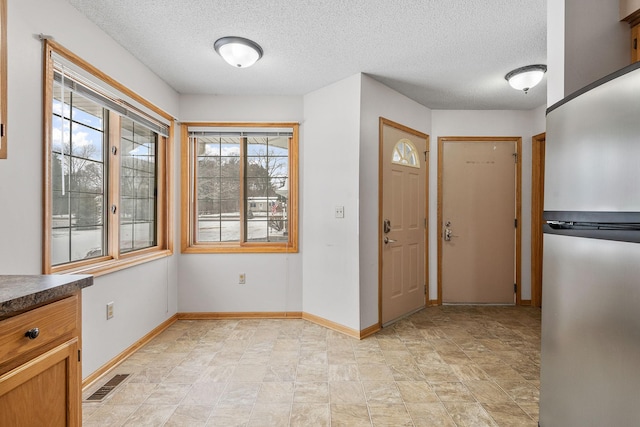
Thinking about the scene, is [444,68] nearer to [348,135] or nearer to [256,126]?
[348,135]

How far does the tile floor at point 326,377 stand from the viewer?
1799mm

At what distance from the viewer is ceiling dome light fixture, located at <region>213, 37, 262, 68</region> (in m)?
2.32

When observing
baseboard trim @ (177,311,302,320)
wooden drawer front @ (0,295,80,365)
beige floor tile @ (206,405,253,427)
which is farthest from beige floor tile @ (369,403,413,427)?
baseboard trim @ (177,311,302,320)

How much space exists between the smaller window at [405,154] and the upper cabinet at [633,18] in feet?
6.26

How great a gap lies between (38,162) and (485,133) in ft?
14.2

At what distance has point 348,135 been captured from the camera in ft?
9.86

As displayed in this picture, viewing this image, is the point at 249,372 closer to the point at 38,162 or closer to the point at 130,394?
the point at 130,394

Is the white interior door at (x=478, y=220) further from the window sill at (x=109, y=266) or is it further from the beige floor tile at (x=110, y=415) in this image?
the beige floor tile at (x=110, y=415)

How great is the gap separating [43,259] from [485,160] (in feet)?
14.2

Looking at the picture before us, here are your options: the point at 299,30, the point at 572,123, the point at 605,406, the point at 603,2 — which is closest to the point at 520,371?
the point at 605,406

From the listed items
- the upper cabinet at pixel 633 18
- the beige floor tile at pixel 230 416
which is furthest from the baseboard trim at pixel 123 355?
the upper cabinet at pixel 633 18

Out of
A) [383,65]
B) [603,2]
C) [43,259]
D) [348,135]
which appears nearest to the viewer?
[603,2]

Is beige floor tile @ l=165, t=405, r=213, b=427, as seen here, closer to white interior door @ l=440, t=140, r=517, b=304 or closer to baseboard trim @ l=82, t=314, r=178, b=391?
baseboard trim @ l=82, t=314, r=178, b=391

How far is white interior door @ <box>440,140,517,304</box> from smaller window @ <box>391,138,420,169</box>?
0.52m
